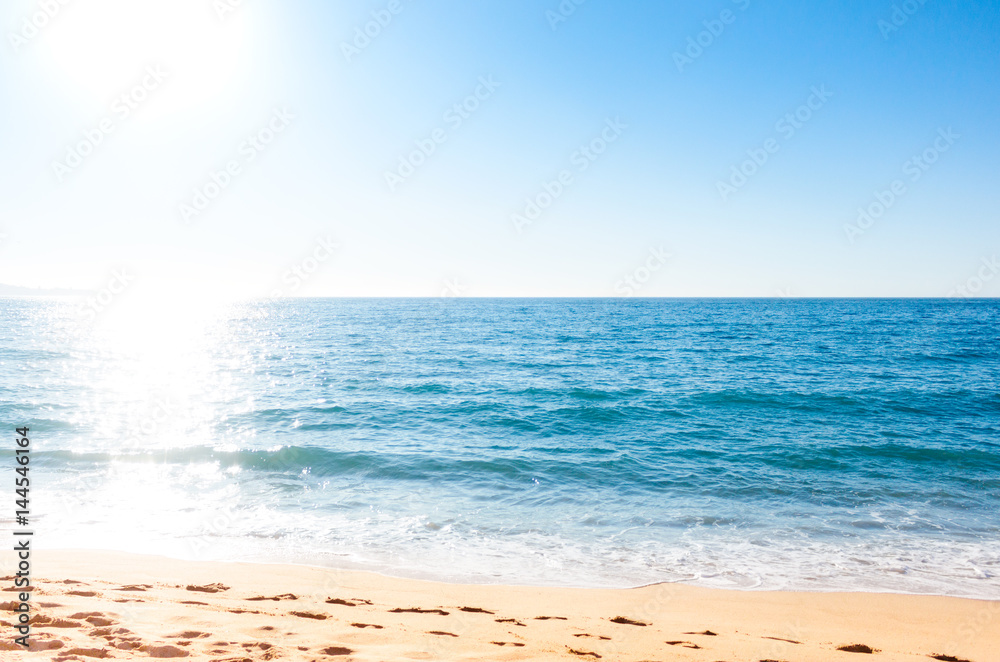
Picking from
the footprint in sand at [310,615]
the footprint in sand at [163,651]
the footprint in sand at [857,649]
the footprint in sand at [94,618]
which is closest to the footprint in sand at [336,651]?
the footprint in sand at [310,615]

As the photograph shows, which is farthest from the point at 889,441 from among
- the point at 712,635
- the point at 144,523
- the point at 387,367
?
the point at 387,367

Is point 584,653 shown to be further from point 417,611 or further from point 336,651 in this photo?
point 336,651

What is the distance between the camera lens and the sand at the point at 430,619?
5027 millimetres

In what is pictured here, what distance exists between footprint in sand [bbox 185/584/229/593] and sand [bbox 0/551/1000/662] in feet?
0.08

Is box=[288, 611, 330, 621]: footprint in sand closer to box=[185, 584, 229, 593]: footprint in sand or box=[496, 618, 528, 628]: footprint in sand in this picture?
box=[185, 584, 229, 593]: footprint in sand

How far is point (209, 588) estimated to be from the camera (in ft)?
22.5

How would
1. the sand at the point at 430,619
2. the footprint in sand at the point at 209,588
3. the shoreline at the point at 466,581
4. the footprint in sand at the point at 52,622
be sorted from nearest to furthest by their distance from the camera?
1. the sand at the point at 430,619
2. the footprint in sand at the point at 52,622
3. the footprint in sand at the point at 209,588
4. the shoreline at the point at 466,581

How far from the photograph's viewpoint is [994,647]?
6.11 m

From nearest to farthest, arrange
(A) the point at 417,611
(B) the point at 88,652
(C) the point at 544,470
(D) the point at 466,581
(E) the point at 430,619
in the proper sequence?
(B) the point at 88,652, (E) the point at 430,619, (A) the point at 417,611, (D) the point at 466,581, (C) the point at 544,470

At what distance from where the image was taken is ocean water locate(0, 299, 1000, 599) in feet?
28.7

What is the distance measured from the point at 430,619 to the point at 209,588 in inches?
126

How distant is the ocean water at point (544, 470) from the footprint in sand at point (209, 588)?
149 centimetres

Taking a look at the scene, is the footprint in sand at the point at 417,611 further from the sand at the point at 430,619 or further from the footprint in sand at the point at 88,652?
the footprint in sand at the point at 88,652

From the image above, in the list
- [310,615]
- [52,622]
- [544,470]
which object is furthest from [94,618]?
[544,470]
